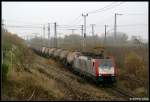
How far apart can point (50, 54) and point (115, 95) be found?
3900 centimetres

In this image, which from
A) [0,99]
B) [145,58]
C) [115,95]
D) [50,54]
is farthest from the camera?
[50,54]

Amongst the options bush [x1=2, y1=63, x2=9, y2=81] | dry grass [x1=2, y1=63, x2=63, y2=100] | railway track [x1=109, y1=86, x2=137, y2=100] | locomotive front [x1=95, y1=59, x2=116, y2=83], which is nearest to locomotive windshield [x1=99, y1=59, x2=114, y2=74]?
locomotive front [x1=95, y1=59, x2=116, y2=83]

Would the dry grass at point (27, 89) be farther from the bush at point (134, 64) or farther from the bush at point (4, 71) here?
the bush at point (134, 64)

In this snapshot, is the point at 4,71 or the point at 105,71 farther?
the point at 105,71

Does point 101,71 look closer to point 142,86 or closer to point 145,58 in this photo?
point 142,86

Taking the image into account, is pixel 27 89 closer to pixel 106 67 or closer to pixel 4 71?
pixel 4 71

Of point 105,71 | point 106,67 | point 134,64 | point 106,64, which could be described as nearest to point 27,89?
point 105,71

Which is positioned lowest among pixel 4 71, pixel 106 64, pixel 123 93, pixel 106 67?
pixel 123 93

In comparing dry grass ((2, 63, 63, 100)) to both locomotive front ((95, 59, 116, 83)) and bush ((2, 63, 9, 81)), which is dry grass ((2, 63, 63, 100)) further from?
locomotive front ((95, 59, 116, 83))

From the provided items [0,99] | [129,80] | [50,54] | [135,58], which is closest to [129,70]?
[135,58]

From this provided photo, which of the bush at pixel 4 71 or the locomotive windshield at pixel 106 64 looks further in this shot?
the locomotive windshield at pixel 106 64

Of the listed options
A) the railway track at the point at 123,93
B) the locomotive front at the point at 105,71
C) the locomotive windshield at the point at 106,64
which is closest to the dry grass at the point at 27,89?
the railway track at the point at 123,93

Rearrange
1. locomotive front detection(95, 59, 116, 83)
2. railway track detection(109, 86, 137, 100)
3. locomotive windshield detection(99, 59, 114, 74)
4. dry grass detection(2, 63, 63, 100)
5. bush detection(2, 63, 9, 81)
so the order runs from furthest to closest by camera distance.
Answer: locomotive windshield detection(99, 59, 114, 74) → locomotive front detection(95, 59, 116, 83) → railway track detection(109, 86, 137, 100) → bush detection(2, 63, 9, 81) → dry grass detection(2, 63, 63, 100)

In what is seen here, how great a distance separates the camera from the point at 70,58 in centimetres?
4131
